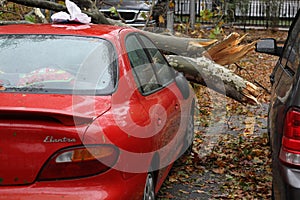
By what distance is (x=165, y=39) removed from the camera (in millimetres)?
8086

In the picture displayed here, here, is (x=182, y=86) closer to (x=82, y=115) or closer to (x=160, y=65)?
(x=160, y=65)

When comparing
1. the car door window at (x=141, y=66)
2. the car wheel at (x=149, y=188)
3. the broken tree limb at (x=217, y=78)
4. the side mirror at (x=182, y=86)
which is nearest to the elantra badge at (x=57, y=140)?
the car wheel at (x=149, y=188)

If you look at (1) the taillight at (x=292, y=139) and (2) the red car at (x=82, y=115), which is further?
(1) the taillight at (x=292, y=139)

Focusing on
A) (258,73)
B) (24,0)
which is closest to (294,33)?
(24,0)

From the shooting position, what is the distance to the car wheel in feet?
A: 13.1

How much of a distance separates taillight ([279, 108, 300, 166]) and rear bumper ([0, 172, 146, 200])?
3.70ft

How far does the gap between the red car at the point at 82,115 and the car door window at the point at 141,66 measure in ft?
0.05

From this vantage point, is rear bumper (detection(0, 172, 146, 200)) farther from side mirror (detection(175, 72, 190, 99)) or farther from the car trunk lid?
side mirror (detection(175, 72, 190, 99))

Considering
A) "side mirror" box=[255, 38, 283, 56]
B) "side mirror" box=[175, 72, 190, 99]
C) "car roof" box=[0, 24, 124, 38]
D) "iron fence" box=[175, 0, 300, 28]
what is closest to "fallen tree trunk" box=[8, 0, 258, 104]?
"side mirror" box=[255, 38, 283, 56]

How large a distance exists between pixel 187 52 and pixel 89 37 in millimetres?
3711

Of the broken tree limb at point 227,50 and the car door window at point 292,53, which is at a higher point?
the car door window at point 292,53

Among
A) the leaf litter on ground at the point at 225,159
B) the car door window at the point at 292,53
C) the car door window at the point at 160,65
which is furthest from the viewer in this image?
the leaf litter on ground at the point at 225,159

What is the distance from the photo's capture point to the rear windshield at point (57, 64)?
12.4 ft

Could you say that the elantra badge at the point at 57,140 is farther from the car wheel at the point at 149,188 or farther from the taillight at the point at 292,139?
the taillight at the point at 292,139
